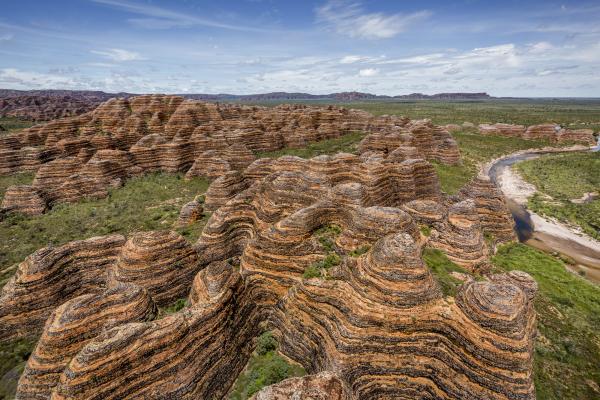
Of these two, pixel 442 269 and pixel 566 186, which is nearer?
pixel 442 269

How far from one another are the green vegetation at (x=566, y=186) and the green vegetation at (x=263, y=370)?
52.7 m

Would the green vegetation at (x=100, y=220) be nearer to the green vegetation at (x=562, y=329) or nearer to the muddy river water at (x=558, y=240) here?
the green vegetation at (x=562, y=329)

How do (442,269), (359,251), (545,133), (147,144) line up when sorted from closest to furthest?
1. (359,251)
2. (442,269)
3. (147,144)
4. (545,133)

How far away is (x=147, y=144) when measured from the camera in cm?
6400

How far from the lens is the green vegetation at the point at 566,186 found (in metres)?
50.8

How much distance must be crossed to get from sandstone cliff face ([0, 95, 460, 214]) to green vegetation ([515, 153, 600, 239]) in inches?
834

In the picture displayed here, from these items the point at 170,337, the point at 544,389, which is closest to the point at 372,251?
the point at 170,337

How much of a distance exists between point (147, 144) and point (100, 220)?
91.2 ft

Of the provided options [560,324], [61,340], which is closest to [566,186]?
[560,324]

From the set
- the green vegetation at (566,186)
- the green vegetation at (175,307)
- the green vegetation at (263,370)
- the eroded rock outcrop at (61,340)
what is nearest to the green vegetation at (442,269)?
the green vegetation at (263,370)

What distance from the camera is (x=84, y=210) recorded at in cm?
4500

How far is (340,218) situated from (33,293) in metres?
23.7

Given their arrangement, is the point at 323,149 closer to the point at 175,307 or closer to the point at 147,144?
the point at 147,144

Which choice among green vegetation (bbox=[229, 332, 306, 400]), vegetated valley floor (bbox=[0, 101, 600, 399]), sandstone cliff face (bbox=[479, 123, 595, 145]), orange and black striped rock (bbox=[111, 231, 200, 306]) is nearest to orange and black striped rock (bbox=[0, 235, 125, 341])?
vegetated valley floor (bbox=[0, 101, 600, 399])
